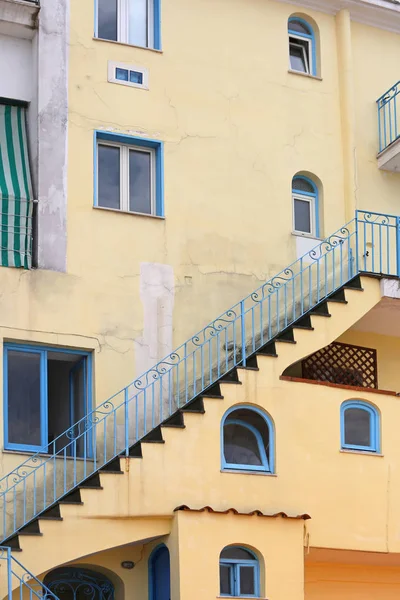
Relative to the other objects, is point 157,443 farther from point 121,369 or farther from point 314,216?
point 314,216

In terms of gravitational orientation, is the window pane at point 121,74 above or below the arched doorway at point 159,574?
above

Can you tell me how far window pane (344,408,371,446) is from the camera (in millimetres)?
22984

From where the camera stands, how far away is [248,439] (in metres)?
22.2

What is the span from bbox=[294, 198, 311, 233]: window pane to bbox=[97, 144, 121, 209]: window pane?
370cm

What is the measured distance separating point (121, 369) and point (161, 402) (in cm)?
89

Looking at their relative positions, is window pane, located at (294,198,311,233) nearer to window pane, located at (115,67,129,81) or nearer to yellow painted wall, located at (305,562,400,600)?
window pane, located at (115,67,129,81)

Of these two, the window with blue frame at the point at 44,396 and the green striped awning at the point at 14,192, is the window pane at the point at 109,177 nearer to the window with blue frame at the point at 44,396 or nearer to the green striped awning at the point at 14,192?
the green striped awning at the point at 14,192

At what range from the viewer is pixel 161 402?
22641mm

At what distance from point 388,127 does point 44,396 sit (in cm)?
943

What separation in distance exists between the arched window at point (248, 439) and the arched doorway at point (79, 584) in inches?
113

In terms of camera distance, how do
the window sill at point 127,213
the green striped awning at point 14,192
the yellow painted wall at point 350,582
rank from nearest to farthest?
the green striped awning at point 14,192
the yellow painted wall at point 350,582
the window sill at point 127,213

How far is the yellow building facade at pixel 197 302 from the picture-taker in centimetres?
2108

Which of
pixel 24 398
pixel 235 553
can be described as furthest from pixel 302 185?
pixel 235 553

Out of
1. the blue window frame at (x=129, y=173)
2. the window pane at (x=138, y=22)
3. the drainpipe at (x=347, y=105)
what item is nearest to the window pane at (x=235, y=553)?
the blue window frame at (x=129, y=173)
